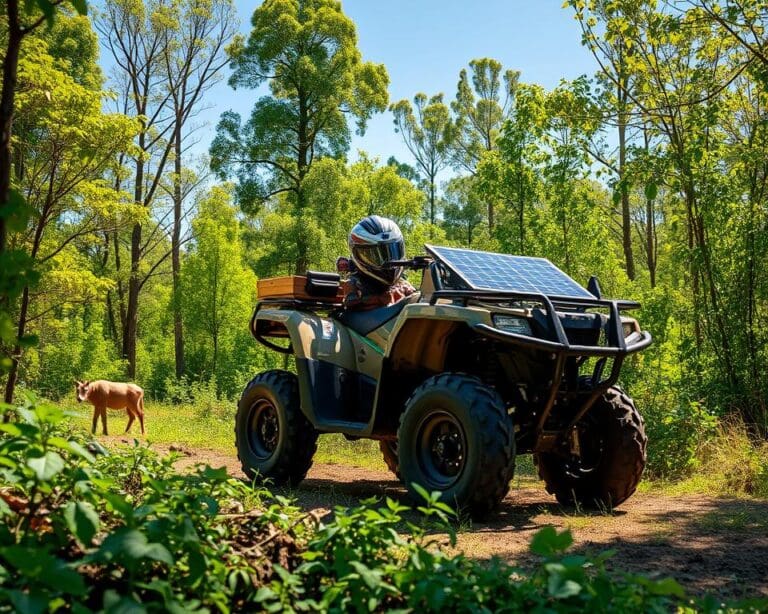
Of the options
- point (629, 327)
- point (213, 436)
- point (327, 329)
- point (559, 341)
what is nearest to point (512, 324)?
point (559, 341)

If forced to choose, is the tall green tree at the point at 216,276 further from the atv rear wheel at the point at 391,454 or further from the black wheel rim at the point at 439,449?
the black wheel rim at the point at 439,449

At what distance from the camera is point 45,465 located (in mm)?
2488

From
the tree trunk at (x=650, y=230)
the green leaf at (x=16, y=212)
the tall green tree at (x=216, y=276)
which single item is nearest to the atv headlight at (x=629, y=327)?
the green leaf at (x=16, y=212)

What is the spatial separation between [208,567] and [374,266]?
4.93 m

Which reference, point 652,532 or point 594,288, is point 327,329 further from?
point 652,532

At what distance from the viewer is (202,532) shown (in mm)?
3072

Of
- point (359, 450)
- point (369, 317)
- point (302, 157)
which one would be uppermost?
point (302, 157)

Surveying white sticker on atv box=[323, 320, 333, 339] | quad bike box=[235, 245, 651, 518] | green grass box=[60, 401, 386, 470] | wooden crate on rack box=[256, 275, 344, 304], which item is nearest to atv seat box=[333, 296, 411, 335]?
quad bike box=[235, 245, 651, 518]

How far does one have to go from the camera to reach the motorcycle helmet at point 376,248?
24.3 feet

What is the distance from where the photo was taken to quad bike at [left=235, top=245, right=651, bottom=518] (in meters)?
5.58

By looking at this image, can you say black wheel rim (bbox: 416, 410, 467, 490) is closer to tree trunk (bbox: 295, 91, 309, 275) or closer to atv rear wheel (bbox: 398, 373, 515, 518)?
atv rear wheel (bbox: 398, 373, 515, 518)

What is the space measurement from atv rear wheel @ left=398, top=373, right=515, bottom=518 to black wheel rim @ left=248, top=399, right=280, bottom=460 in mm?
2036

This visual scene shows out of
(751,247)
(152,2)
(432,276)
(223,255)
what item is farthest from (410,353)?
(152,2)

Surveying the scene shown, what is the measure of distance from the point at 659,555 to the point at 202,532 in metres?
2.65
